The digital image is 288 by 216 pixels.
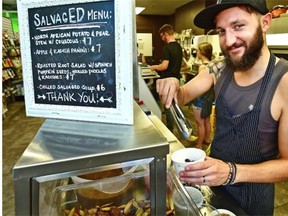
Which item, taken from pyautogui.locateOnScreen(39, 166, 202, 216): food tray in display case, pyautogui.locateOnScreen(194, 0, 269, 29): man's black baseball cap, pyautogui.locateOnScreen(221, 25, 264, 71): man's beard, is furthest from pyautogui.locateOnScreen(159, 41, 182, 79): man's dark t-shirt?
pyautogui.locateOnScreen(39, 166, 202, 216): food tray in display case

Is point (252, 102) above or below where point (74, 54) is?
below

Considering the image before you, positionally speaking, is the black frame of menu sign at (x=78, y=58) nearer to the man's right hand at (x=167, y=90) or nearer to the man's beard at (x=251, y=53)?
the man's right hand at (x=167, y=90)

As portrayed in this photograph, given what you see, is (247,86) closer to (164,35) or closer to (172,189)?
(172,189)

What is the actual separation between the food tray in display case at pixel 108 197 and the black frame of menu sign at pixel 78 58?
222 millimetres

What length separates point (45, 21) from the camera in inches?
31.4

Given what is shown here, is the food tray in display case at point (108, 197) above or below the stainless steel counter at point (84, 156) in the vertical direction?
below

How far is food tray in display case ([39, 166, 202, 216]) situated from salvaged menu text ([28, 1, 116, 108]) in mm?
275

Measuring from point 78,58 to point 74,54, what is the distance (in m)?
0.02

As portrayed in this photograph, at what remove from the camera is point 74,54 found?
790 mm

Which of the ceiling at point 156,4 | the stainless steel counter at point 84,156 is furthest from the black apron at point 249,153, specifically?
the ceiling at point 156,4

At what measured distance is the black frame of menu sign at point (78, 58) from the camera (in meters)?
0.74

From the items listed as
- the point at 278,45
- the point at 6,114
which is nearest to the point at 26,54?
the point at 278,45

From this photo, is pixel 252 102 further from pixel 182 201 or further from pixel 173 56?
pixel 173 56

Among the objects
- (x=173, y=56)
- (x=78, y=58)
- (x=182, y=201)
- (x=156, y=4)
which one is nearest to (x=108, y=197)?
(x=182, y=201)
